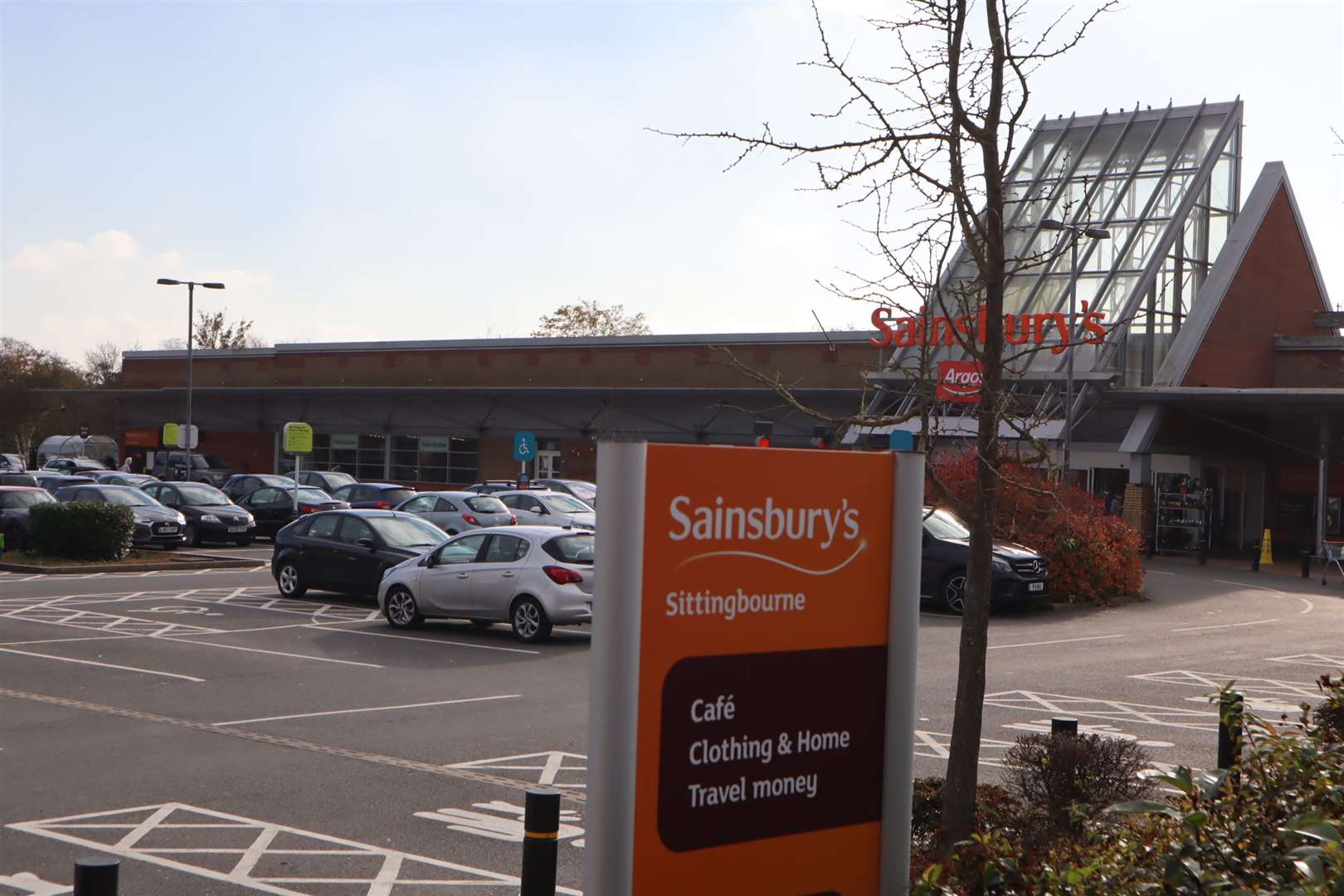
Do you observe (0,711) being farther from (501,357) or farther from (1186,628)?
(501,357)

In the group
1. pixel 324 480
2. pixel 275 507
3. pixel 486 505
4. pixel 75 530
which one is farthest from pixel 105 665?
pixel 324 480

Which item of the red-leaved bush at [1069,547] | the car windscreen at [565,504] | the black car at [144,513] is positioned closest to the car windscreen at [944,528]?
the red-leaved bush at [1069,547]

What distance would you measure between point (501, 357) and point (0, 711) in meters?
43.9

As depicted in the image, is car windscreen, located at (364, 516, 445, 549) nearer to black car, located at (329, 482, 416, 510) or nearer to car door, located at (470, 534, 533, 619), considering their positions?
car door, located at (470, 534, 533, 619)

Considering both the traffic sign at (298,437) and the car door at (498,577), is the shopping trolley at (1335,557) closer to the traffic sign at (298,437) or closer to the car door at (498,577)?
the car door at (498,577)

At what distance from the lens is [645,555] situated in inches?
165

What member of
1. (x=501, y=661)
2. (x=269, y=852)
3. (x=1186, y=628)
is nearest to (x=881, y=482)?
(x=269, y=852)

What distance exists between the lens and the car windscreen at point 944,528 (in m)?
22.9

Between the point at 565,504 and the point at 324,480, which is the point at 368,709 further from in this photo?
the point at 324,480

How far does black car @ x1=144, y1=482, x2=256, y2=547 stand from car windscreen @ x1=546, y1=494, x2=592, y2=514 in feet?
24.6

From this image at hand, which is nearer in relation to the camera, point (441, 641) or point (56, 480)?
point (441, 641)

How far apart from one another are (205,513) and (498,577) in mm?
18099

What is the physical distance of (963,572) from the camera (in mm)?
22125

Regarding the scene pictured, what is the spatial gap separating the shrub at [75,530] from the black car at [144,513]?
2540 mm
